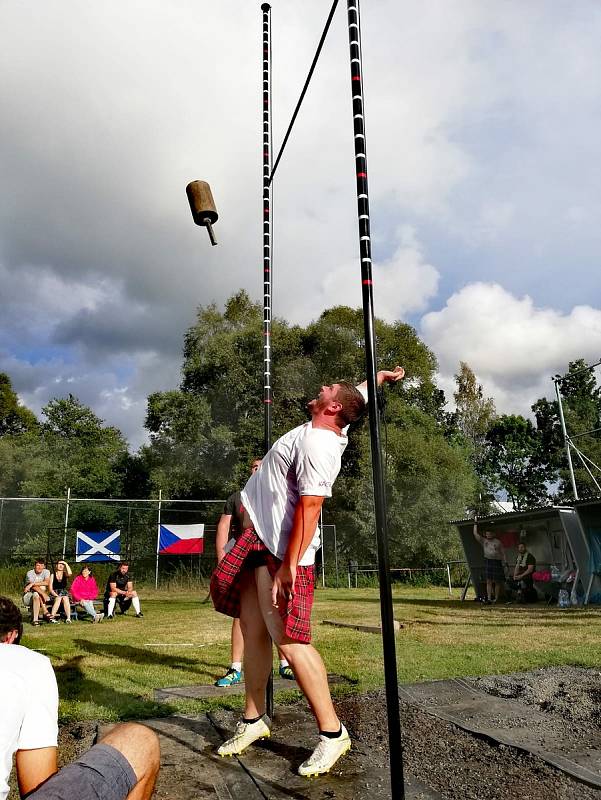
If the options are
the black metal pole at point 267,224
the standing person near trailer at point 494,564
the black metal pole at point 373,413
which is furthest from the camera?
the standing person near trailer at point 494,564

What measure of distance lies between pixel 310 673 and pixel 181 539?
13837mm

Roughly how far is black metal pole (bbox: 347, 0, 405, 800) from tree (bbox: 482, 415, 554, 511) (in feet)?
96.7

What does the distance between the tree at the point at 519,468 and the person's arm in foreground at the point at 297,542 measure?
2935cm

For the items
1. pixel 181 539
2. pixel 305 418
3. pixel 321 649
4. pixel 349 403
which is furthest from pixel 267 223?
pixel 305 418

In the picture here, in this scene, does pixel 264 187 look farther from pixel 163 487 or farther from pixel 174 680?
pixel 163 487

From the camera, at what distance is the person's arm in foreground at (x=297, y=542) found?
2.25 metres

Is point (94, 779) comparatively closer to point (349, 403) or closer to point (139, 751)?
point (139, 751)

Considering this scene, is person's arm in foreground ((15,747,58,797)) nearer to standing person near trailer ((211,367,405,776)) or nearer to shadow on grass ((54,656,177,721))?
standing person near trailer ((211,367,405,776))

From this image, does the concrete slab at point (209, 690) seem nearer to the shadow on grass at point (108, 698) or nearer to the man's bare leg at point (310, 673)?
the shadow on grass at point (108, 698)

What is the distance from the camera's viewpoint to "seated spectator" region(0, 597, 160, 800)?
1.29 m

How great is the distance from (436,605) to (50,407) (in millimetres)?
27470

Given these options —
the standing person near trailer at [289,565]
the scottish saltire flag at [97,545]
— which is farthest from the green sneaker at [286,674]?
the scottish saltire flag at [97,545]

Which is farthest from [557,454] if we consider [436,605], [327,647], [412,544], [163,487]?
[327,647]

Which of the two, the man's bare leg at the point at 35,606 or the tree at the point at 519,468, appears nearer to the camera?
Result: the man's bare leg at the point at 35,606
